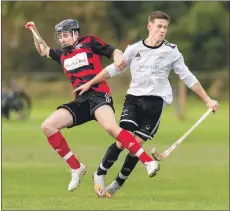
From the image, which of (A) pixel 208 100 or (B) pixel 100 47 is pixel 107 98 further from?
(A) pixel 208 100

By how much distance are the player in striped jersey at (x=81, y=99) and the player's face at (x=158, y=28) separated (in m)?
0.65

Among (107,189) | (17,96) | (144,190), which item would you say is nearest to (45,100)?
(17,96)

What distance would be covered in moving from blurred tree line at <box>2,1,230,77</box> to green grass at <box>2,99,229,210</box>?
2916 centimetres

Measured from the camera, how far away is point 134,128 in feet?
50.8

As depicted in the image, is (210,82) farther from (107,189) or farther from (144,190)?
(107,189)

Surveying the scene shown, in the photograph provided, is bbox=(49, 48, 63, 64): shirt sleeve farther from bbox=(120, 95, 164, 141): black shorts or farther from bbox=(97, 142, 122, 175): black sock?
bbox=(97, 142, 122, 175): black sock

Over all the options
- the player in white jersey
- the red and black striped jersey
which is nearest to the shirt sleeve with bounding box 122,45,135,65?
the player in white jersey

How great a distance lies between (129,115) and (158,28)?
1546 mm

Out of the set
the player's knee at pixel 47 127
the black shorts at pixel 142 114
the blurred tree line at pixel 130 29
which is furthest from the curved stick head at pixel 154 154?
the blurred tree line at pixel 130 29

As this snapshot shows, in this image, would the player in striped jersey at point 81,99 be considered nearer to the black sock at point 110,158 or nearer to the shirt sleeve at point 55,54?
the shirt sleeve at point 55,54

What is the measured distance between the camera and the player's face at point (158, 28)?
46.9ft

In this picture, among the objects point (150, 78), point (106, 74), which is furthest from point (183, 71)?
point (106, 74)

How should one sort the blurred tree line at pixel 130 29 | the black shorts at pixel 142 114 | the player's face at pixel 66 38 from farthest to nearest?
the blurred tree line at pixel 130 29, the black shorts at pixel 142 114, the player's face at pixel 66 38

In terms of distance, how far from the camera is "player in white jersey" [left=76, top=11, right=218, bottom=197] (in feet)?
48.4
